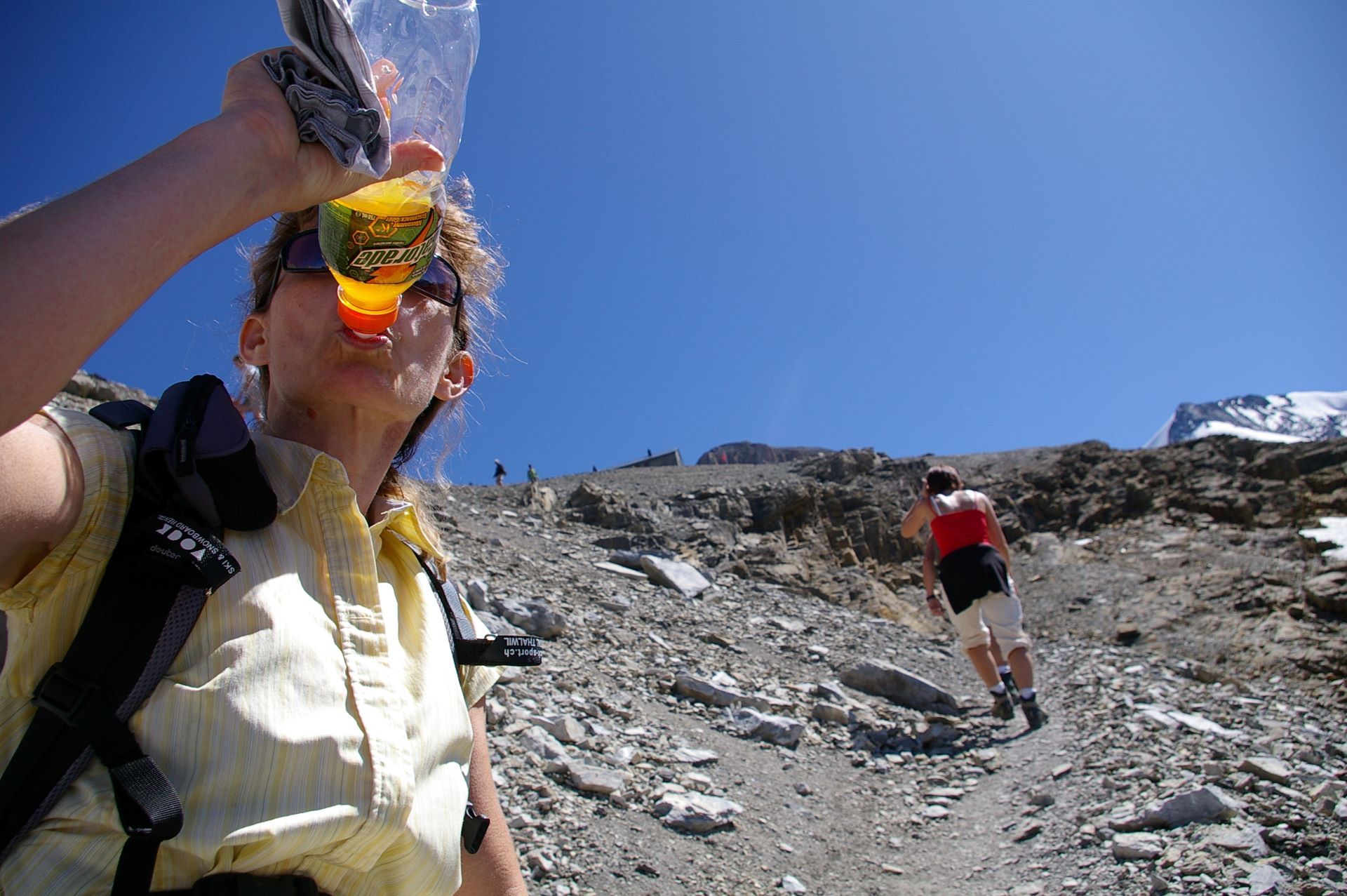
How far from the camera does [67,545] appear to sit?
1.02 m

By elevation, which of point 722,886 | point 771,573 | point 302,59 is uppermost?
point 771,573

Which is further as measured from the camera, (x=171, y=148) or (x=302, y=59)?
(x=302, y=59)

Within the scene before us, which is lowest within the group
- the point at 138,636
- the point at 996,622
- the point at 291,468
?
the point at 138,636

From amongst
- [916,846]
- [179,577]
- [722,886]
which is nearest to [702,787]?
[722,886]

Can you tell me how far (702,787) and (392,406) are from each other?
354 centimetres

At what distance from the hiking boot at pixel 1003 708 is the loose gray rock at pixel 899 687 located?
16.7 inches

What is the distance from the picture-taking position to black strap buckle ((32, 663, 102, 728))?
3.30 ft

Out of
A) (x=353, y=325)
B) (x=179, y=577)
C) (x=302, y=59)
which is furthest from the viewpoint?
(x=353, y=325)

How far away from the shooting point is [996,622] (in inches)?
264

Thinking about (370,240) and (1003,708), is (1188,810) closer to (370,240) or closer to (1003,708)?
(1003,708)

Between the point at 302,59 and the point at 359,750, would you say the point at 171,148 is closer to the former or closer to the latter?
the point at 302,59

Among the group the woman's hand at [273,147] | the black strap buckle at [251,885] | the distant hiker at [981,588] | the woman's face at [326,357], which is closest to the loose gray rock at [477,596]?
the distant hiker at [981,588]

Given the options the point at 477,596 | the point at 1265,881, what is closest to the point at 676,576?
the point at 477,596

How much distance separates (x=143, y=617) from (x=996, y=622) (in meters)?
6.70
